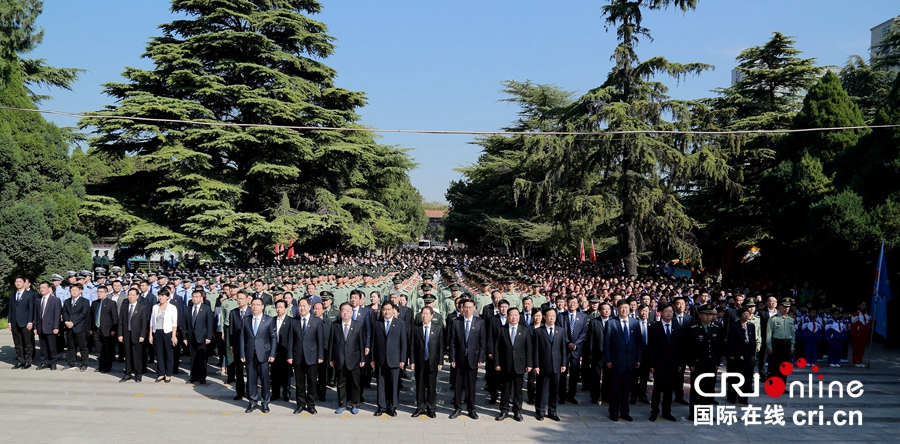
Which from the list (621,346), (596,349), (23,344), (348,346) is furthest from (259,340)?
(23,344)

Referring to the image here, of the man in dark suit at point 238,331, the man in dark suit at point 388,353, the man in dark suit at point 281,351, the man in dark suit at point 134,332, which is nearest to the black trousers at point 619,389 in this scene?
the man in dark suit at point 388,353

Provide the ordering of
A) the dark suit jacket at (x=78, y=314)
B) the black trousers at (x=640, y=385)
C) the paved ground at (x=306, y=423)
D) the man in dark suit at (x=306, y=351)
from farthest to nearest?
the dark suit jacket at (x=78, y=314)
the black trousers at (x=640, y=385)
the man in dark suit at (x=306, y=351)
the paved ground at (x=306, y=423)

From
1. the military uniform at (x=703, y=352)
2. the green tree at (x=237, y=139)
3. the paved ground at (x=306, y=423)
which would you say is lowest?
the paved ground at (x=306, y=423)

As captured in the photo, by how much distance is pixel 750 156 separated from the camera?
2609 centimetres

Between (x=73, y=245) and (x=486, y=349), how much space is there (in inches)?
607

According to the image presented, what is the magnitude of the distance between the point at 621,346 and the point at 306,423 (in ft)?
13.7

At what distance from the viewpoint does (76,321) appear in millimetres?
11336

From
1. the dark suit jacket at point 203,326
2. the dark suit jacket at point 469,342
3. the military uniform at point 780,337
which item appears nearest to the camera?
the dark suit jacket at point 469,342

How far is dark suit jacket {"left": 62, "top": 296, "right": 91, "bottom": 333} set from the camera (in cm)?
1131

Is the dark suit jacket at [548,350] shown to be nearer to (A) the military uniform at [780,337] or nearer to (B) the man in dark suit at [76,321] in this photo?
(A) the military uniform at [780,337]

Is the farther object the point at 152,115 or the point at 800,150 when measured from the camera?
the point at 152,115

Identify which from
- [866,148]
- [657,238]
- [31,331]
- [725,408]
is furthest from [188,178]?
[866,148]

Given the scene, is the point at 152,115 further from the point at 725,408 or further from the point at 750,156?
the point at 750,156

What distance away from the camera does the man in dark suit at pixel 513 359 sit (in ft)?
26.7
